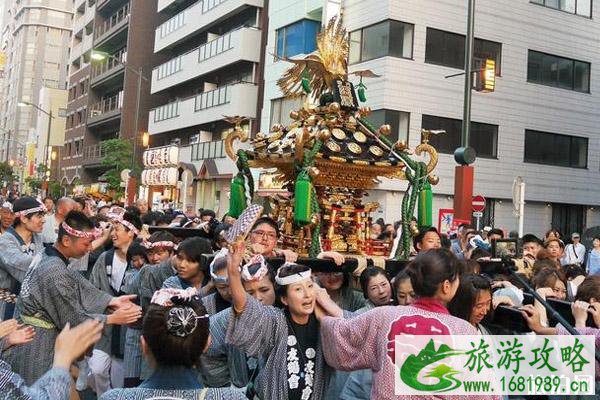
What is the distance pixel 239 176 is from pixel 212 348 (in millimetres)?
4048

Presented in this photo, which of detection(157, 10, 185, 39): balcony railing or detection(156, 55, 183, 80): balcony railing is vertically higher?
detection(157, 10, 185, 39): balcony railing

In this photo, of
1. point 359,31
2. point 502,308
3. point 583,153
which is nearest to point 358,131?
point 502,308

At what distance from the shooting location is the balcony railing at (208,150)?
83.9 ft

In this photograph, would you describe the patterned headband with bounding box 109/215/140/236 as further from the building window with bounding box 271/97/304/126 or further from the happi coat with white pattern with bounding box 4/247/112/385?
the building window with bounding box 271/97/304/126

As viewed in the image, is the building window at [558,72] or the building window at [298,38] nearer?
the building window at [298,38]

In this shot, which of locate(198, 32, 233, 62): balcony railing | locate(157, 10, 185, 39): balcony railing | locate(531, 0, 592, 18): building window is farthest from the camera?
locate(157, 10, 185, 39): balcony railing

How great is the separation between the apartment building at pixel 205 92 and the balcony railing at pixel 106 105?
21.1ft

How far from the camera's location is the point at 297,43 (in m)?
22.2

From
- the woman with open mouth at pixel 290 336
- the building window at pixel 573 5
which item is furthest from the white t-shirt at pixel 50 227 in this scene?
the building window at pixel 573 5

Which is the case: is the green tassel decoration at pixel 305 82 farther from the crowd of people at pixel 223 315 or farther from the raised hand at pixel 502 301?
the raised hand at pixel 502 301

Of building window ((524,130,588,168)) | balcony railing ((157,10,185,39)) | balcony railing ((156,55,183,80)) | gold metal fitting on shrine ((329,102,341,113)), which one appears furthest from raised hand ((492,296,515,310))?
balcony railing ((157,10,185,39))

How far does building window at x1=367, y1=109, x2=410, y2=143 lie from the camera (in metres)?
18.7

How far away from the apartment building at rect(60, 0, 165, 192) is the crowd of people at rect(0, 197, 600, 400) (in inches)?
996

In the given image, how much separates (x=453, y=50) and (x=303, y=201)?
1601 centimetres
